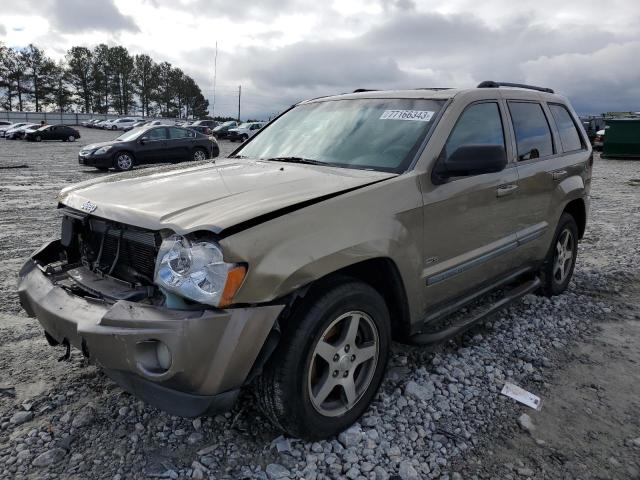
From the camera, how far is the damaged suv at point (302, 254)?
206 cm

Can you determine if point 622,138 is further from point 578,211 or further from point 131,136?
point 578,211

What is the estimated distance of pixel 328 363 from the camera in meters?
2.45

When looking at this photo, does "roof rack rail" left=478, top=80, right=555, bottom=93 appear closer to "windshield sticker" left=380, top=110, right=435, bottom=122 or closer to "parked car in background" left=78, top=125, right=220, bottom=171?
"windshield sticker" left=380, top=110, right=435, bottom=122

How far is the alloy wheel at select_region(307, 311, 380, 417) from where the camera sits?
7.98ft

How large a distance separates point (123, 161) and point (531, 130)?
46.5 ft

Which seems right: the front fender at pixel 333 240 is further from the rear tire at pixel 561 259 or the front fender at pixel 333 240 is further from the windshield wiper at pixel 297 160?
the rear tire at pixel 561 259

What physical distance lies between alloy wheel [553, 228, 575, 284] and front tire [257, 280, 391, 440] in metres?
2.51

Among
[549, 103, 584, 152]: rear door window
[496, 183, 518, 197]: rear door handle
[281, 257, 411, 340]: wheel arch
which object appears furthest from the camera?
[549, 103, 584, 152]: rear door window

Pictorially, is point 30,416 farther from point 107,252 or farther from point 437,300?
point 437,300

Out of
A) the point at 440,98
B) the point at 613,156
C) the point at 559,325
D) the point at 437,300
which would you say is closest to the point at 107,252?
the point at 437,300

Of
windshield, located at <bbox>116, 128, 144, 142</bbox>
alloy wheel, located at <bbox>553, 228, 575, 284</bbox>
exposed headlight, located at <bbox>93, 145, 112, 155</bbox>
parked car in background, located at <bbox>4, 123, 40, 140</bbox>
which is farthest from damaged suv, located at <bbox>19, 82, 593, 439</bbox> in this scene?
parked car in background, located at <bbox>4, 123, 40, 140</bbox>

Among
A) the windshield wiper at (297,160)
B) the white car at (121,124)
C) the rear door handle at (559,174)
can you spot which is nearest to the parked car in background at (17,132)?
the white car at (121,124)

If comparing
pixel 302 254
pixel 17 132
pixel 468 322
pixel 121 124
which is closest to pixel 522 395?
pixel 468 322

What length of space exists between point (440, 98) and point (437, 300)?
129 centimetres
